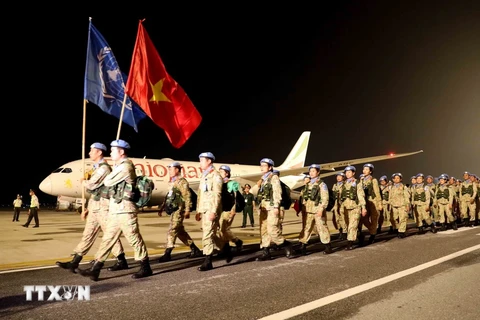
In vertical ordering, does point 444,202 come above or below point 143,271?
above

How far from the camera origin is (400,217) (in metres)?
11.6

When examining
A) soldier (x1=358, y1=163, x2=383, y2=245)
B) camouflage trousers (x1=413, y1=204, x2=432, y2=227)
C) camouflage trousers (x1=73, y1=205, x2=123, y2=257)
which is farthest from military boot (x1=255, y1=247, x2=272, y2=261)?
camouflage trousers (x1=413, y1=204, x2=432, y2=227)

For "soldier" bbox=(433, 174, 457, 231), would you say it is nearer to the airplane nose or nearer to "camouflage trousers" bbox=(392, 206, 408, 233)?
"camouflage trousers" bbox=(392, 206, 408, 233)

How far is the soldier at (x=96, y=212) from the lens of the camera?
5738mm

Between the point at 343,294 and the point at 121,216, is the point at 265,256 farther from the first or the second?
the point at 121,216

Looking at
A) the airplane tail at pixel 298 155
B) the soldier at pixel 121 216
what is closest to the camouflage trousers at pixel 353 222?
the soldier at pixel 121 216

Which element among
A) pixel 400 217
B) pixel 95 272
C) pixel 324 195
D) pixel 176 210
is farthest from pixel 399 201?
pixel 95 272

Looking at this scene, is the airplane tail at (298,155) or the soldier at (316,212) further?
the airplane tail at (298,155)

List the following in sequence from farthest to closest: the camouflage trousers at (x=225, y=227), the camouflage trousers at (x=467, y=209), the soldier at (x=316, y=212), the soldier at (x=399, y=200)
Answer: the camouflage trousers at (x=467, y=209)
the soldier at (x=399, y=200)
the soldier at (x=316, y=212)
the camouflage trousers at (x=225, y=227)

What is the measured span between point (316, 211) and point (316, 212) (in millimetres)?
21

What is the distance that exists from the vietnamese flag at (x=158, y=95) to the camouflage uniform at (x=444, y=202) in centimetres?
971

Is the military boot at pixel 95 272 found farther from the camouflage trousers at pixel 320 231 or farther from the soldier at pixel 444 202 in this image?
the soldier at pixel 444 202

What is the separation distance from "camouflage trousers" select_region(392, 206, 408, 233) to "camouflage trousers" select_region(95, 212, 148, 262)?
8.30 meters

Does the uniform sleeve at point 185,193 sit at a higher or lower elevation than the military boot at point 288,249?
higher
